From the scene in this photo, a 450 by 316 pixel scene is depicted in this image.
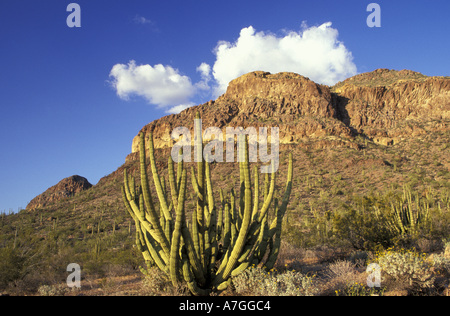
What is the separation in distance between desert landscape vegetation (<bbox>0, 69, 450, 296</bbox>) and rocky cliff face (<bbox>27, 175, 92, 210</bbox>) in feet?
1.38

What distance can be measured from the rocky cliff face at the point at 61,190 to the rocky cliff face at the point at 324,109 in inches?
652

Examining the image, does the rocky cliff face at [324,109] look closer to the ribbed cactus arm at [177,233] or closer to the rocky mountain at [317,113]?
the rocky mountain at [317,113]

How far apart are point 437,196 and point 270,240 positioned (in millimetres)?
28359

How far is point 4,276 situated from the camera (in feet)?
30.2

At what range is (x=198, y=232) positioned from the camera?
242 inches

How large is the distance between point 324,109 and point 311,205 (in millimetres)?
41442

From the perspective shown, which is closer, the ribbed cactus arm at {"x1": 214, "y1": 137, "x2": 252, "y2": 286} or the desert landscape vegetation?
the ribbed cactus arm at {"x1": 214, "y1": 137, "x2": 252, "y2": 286}

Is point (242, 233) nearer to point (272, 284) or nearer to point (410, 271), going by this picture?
point (272, 284)

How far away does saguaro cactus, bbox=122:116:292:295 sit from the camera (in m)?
5.46

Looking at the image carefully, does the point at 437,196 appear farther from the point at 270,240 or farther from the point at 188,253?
the point at 188,253

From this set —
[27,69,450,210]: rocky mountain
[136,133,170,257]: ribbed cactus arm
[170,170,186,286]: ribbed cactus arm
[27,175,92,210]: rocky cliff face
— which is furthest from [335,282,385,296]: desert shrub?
[27,175,92,210]: rocky cliff face

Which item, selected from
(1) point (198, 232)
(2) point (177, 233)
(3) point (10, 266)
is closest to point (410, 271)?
(1) point (198, 232)

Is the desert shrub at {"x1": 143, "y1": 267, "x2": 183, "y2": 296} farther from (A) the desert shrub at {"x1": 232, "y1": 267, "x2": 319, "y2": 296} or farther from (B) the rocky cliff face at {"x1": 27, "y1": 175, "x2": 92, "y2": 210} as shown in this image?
(B) the rocky cliff face at {"x1": 27, "y1": 175, "x2": 92, "y2": 210}

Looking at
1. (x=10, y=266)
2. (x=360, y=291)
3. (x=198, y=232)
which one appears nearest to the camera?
(x=360, y=291)
